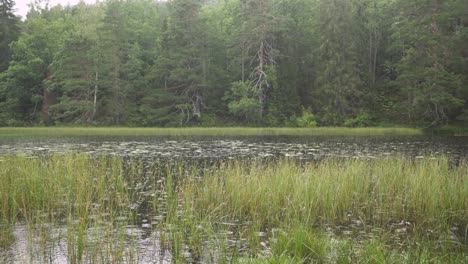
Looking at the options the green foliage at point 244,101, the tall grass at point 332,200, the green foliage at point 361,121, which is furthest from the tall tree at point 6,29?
the tall grass at point 332,200

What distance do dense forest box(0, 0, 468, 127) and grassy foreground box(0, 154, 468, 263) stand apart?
34703 mm

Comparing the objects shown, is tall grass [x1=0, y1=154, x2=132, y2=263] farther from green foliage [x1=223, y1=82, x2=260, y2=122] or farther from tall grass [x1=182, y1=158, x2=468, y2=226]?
green foliage [x1=223, y1=82, x2=260, y2=122]

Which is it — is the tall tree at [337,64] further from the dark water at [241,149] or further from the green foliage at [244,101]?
the dark water at [241,149]

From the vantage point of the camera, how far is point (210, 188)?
870 cm

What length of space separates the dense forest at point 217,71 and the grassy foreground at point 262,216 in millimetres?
34703

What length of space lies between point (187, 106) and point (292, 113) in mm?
12886

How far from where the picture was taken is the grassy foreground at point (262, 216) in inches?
224

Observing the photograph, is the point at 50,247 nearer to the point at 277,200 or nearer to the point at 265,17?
the point at 277,200

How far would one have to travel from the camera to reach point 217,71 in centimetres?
4891

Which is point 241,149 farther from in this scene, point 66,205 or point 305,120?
point 305,120

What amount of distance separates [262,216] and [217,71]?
1658 inches

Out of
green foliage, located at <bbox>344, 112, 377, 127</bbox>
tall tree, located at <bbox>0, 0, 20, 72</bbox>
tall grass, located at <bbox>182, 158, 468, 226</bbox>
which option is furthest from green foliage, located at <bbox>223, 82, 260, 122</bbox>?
tall grass, located at <bbox>182, 158, 468, 226</bbox>

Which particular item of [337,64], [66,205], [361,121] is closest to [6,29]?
[337,64]

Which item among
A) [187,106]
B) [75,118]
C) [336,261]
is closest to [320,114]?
[187,106]
